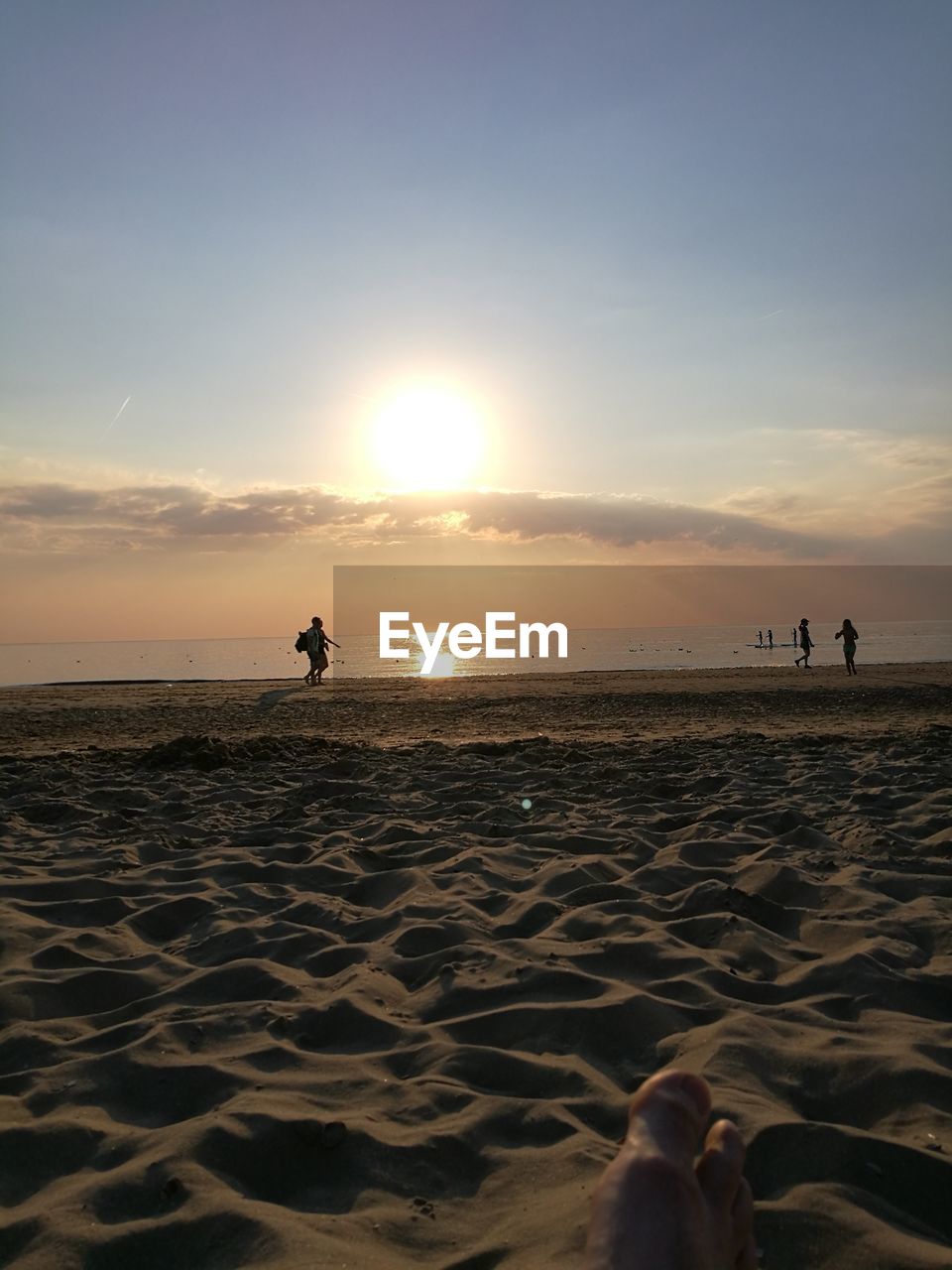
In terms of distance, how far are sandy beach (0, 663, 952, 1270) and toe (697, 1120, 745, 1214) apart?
34 cm

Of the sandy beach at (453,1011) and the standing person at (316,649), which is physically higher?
the standing person at (316,649)

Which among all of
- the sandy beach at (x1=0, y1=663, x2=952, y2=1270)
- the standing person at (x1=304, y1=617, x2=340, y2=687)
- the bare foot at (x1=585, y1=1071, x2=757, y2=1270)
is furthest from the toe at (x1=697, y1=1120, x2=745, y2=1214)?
the standing person at (x1=304, y1=617, x2=340, y2=687)

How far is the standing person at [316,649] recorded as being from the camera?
22516 millimetres

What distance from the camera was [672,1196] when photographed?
4.92ft

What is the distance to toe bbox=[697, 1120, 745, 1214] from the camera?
1.57 meters

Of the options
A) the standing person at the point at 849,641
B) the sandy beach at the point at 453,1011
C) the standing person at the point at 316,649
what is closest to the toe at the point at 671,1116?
the sandy beach at the point at 453,1011

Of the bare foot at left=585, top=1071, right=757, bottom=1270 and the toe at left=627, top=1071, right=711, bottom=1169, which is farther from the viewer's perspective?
the toe at left=627, top=1071, right=711, bottom=1169

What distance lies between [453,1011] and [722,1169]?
151 centimetres

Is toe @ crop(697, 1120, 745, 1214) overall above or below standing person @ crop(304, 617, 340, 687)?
below

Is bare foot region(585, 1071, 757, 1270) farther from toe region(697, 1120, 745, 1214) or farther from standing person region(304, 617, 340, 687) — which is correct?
standing person region(304, 617, 340, 687)

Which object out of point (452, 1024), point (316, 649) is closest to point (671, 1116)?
point (452, 1024)

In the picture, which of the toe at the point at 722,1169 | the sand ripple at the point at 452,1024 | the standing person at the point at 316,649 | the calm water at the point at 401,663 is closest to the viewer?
the toe at the point at 722,1169

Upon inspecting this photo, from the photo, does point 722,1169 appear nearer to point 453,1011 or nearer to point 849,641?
point 453,1011

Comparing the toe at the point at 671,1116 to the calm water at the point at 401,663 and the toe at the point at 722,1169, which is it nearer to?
the toe at the point at 722,1169
